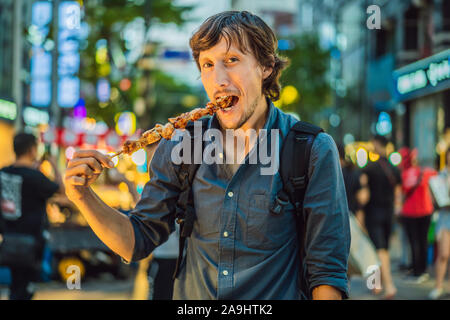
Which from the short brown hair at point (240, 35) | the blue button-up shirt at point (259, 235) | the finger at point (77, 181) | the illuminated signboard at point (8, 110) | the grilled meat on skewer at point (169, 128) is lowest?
the blue button-up shirt at point (259, 235)

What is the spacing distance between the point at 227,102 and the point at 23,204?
4285 millimetres

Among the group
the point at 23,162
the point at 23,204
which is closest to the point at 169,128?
the point at 23,204

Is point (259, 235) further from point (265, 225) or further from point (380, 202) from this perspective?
point (380, 202)

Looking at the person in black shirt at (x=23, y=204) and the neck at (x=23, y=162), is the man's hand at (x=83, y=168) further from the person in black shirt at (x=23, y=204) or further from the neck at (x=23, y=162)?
the neck at (x=23, y=162)

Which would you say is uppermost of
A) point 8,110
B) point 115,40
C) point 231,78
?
point 115,40

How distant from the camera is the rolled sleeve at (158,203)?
8.33 feet

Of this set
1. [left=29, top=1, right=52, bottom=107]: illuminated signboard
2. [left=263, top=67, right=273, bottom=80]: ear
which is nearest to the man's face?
[left=263, top=67, right=273, bottom=80]: ear

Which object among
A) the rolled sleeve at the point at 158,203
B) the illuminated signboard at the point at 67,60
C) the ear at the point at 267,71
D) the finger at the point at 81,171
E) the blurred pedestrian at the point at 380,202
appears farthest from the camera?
the illuminated signboard at the point at 67,60

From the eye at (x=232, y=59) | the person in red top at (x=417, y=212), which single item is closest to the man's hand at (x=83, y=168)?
the eye at (x=232, y=59)

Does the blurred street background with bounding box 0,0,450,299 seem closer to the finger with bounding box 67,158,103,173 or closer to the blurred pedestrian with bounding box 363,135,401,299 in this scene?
the blurred pedestrian with bounding box 363,135,401,299

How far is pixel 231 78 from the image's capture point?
246 cm

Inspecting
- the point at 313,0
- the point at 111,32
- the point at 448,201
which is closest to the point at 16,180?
the point at 448,201

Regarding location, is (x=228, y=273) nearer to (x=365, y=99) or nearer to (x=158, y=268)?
(x=158, y=268)

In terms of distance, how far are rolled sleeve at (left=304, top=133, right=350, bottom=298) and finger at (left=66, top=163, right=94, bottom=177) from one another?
0.78m
